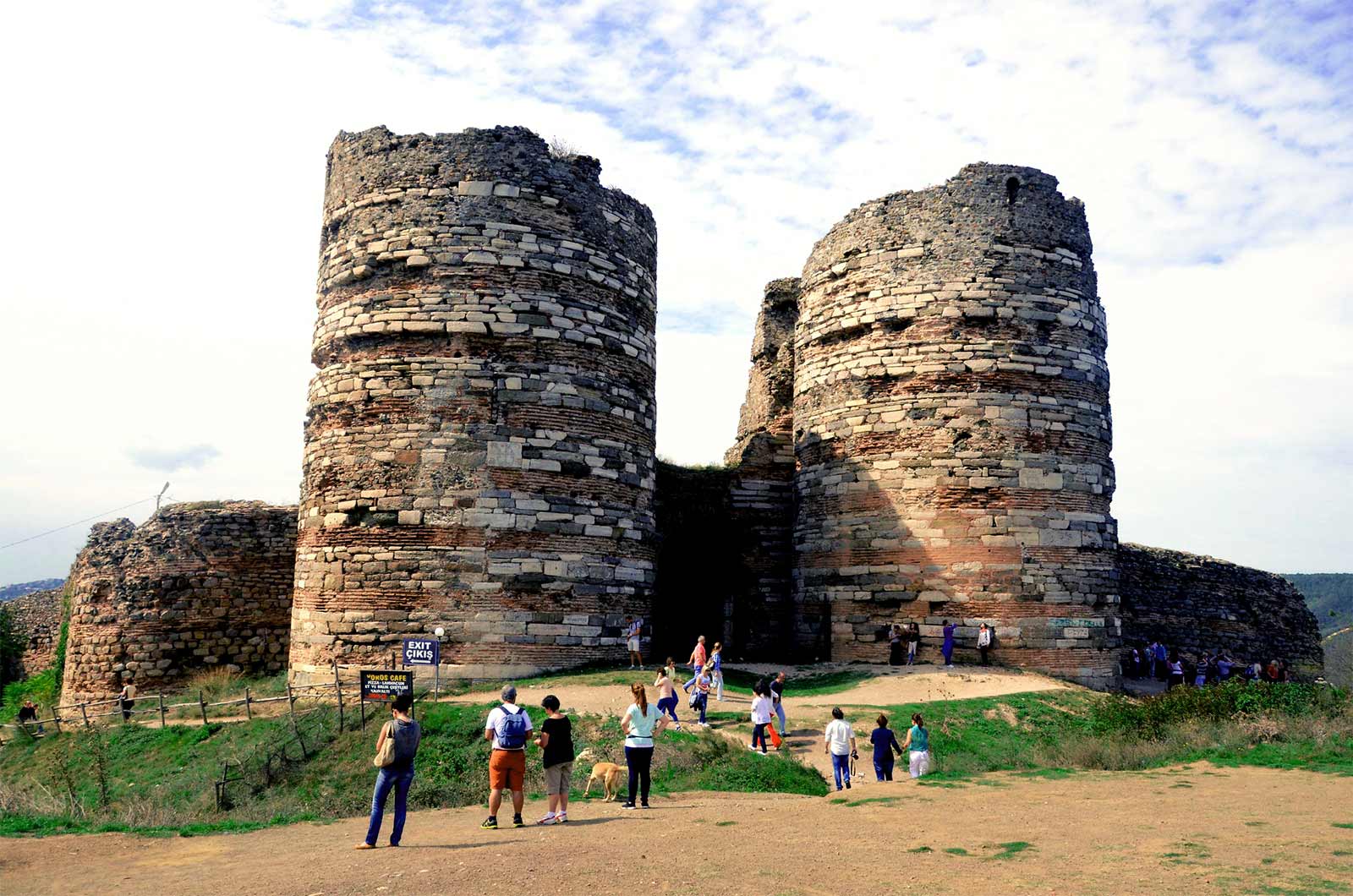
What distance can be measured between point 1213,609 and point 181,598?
88.8 feet

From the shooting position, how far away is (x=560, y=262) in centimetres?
1781

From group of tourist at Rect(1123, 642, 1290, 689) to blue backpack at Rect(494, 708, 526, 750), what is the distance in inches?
832

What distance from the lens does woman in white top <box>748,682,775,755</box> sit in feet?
42.3

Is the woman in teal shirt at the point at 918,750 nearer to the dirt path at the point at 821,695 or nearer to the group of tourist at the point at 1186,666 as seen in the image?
the dirt path at the point at 821,695

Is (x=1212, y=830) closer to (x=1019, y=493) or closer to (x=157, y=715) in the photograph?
(x=1019, y=493)

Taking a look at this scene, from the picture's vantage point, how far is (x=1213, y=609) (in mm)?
27578

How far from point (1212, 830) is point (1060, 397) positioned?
1300 cm

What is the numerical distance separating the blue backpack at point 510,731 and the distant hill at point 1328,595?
387 ft

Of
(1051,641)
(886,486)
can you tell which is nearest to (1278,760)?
(1051,641)

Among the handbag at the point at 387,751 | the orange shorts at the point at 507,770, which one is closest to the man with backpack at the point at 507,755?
the orange shorts at the point at 507,770

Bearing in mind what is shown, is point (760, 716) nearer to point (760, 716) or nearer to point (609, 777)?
point (760, 716)

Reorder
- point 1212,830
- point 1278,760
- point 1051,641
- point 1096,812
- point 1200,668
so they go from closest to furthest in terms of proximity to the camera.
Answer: point 1212,830
point 1096,812
point 1278,760
point 1051,641
point 1200,668

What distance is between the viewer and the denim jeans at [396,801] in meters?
8.55

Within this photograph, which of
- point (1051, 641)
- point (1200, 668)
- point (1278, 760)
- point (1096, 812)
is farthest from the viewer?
point (1200, 668)
